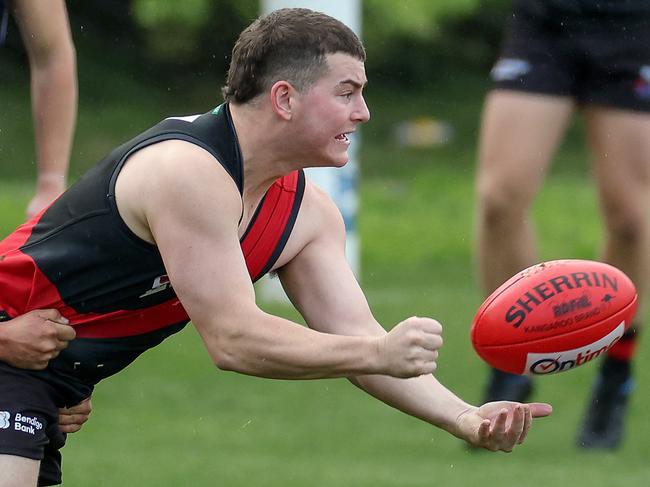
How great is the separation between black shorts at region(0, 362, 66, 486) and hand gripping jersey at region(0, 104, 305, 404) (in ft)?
0.25

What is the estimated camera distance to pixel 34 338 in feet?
12.4

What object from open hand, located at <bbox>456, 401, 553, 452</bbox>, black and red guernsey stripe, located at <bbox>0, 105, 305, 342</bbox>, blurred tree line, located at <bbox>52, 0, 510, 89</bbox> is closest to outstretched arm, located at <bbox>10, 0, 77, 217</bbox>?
black and red guernsey stripe, located at <bbox>0, 105, 305, 342</bbox>

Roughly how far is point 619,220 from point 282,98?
2.41m

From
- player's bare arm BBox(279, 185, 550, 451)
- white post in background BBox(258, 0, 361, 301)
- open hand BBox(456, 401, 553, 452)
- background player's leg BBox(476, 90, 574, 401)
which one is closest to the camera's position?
open hand BBox(456, 401, 553, 452)

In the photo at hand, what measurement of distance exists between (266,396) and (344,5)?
13.8 feet

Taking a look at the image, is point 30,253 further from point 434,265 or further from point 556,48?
point 434,265

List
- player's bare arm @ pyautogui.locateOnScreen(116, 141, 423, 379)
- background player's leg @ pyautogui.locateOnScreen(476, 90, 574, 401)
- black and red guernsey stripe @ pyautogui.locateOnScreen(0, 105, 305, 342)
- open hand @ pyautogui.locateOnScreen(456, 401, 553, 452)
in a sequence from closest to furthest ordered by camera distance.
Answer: player's bare arm @ pyautogui.locateOnScreen(116, 141, 423, 379), open hand @ pyautogui.locateOnScreen(456, 401, 553, 452), black and red guernsey stripe @ pyautogui.locateOnScreen(0, 105, 305, 342), background player's leg @ pyautogui.locateOnScreen(476, 90, 574, 401)

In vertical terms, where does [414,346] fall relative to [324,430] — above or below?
above

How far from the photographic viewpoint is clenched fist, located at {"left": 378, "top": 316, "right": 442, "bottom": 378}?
3.29 m

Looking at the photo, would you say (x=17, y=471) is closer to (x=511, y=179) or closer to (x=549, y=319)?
(x=549, y=319)

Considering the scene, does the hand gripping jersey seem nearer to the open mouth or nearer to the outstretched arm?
the open mouth

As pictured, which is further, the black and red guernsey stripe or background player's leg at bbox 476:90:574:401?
background player's leg at bbox 476:90:574:401

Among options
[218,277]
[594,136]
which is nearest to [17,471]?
[218,277]

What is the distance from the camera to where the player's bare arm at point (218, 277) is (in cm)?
343
